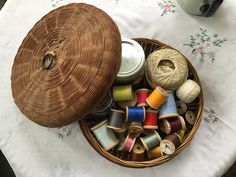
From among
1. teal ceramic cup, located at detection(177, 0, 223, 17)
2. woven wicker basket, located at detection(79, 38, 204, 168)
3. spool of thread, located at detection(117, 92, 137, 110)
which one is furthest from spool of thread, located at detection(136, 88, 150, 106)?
teal ceramic cup, located at detection(177, 0, 223, 17)

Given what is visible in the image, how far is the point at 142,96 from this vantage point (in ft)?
2.79

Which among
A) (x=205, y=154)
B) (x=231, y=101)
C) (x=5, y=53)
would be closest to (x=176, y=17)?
(x=231, y=101)

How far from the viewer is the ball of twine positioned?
84 centimetres

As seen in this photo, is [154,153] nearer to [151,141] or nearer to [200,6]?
[151,141]

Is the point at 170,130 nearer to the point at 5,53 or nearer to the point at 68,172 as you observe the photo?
the point at 68,172

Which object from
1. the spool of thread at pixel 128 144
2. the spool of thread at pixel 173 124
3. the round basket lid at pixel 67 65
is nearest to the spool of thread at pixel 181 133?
the spool of thread at pixel 173 124

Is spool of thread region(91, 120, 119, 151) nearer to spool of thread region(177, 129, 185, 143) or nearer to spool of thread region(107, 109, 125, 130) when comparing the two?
spool of thread region(107, 109, 125, 130)

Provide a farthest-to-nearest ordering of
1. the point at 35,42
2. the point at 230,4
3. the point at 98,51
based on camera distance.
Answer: the point at 230,4
the point at 35,42
the point at 98,51

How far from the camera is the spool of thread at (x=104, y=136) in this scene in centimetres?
Answer: 83

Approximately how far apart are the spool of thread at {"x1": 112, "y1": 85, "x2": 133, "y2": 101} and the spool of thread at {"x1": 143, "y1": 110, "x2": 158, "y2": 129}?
2.2 inches

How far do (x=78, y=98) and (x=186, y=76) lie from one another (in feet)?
0.91

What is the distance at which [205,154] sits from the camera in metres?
0.84

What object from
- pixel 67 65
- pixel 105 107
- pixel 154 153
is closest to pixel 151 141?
pixel 154 153

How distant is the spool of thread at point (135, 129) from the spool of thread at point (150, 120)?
14mm
